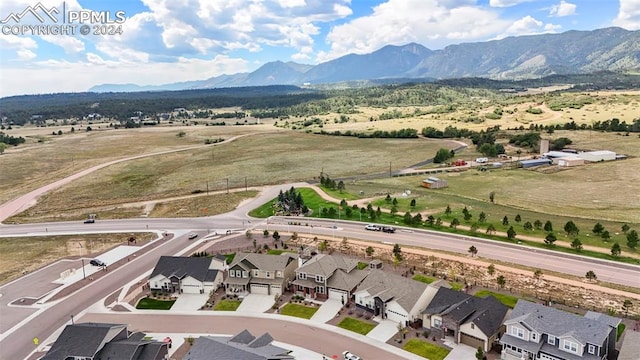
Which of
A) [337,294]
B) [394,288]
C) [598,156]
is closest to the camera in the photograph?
[394,288]

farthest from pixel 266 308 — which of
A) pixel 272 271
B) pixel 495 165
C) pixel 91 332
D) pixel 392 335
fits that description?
pixel 495 165

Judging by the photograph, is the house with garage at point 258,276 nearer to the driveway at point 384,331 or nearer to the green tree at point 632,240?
the driveway at point 384,331

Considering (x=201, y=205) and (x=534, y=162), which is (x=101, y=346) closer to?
(x=201, y=205)

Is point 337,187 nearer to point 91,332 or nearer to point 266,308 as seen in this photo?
point 266,308

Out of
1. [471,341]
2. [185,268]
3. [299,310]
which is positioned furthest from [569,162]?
[185,268]

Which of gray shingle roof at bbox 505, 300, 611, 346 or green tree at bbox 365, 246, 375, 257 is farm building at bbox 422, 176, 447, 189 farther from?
gray shingle roof at bbox 505, 300, 611, 346

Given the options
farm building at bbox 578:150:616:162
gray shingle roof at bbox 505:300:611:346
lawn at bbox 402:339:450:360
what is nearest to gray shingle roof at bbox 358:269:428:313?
lawn at bbox 402:339:450:360
